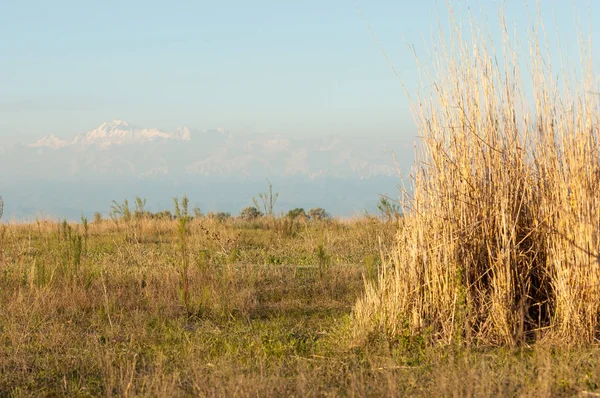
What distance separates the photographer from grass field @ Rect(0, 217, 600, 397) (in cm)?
420

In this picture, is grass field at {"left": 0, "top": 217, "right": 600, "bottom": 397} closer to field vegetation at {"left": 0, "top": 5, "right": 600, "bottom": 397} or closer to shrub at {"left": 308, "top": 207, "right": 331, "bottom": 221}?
field vegetation at {"left": 0, "top": 5, "right": 600, "bottom": 397}

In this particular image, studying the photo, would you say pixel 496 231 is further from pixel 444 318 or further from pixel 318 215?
pixel 318 215

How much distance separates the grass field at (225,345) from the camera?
420cm

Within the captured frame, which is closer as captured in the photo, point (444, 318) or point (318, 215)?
point (444, 318)

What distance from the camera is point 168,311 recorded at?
668 centimetres

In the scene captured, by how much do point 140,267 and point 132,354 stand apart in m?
3.88

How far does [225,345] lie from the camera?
543 centimetres

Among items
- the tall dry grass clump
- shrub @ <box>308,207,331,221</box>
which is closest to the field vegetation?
the tall dry grass clump

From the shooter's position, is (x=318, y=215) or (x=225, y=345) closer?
(x=225, y=345)

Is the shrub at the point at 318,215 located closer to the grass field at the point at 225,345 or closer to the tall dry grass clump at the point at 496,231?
the grass field at the point at 225,345

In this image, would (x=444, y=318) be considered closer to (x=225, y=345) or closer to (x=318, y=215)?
(x=225, y=345)

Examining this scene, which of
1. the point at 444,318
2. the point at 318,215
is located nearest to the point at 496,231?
the point at 444,318

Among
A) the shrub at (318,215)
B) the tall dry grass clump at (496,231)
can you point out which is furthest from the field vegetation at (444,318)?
the shrub at (318,215)

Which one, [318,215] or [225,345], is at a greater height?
[318,215]
